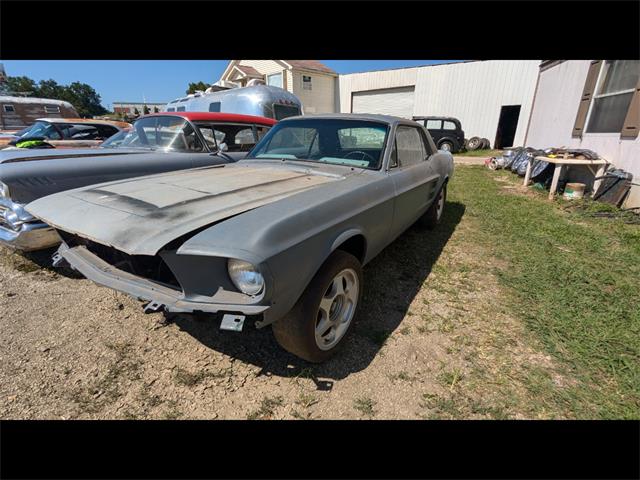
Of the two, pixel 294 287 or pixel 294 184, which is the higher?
pixel 294 184

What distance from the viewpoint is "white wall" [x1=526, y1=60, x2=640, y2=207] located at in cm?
574

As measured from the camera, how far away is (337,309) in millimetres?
2363

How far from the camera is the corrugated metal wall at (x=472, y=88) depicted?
16703mm

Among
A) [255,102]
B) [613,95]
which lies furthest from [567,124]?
[255,102]

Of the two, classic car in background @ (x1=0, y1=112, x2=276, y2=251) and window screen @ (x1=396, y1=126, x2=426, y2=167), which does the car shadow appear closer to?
window screen @ (x1=396, y1=126, x2=426, y2=167)

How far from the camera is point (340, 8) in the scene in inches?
92.4

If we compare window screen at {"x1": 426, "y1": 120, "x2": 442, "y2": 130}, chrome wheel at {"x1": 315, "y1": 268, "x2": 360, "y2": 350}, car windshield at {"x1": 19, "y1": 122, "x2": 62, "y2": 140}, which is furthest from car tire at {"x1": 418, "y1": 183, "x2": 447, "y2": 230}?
window screen at {"x1": 426, "y1": 120, "x2": 442, "y2": 130}

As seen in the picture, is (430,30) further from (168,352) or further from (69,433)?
(69,433)

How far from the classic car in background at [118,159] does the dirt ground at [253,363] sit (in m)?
0.62

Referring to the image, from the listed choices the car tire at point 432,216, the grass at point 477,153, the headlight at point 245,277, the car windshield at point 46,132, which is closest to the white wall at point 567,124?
the car tire at point 432,216

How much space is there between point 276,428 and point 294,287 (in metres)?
0.79

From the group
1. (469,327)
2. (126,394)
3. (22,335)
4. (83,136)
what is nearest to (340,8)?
(469,327)

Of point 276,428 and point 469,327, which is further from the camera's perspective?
point 469,327

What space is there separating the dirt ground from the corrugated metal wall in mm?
17176
